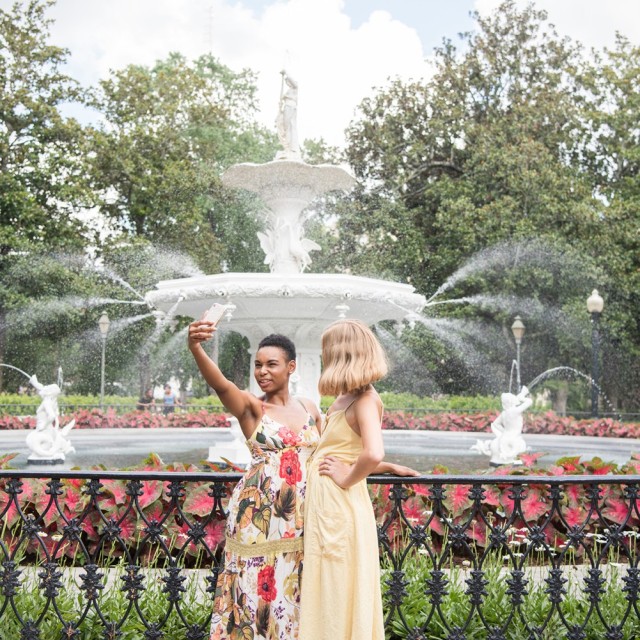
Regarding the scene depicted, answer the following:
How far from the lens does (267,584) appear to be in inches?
109

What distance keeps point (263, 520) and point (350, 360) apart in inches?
25.8

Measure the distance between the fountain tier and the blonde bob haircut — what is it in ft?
21.3

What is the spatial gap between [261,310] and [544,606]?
661 cm

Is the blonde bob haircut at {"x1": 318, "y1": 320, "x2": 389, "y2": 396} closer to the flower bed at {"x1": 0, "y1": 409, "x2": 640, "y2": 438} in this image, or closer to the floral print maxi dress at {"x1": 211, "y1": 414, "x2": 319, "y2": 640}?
the floral print maxi dress at {"x1": 211, "y1": 414, "x2": 319, "y2": 640}

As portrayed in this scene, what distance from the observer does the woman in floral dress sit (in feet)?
9.05

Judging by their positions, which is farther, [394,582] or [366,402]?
[394,582]

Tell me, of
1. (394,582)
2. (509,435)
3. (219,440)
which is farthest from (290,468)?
(219,440)

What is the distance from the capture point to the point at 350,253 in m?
29.1

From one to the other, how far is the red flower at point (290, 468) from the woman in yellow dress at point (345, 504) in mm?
87

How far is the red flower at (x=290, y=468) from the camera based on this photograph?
285 cm

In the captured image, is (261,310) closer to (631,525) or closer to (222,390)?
(631,525)

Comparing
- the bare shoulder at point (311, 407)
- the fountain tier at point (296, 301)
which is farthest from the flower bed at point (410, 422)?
the bare shoulder at point (311, 407)

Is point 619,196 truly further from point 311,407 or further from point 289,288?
point 311,407

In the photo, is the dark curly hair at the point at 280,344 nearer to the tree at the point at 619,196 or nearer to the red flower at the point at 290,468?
the red flower at the point at 290,468
